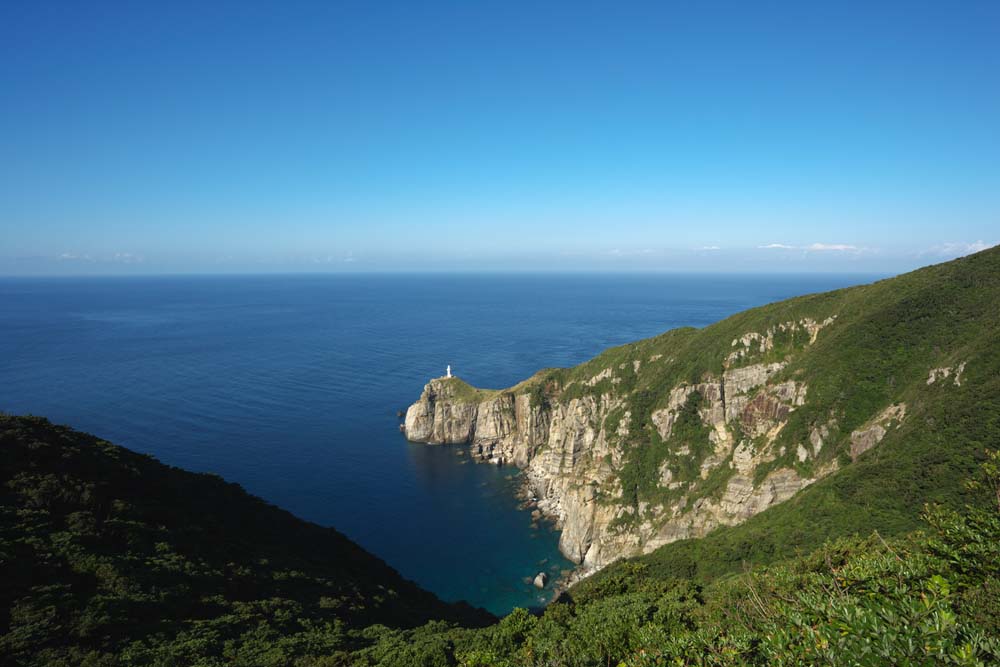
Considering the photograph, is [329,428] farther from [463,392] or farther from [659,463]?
[659,463]

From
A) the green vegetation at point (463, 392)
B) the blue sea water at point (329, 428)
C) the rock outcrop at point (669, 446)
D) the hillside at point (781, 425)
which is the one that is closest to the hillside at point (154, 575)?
the blue sea water at point (329, 428)

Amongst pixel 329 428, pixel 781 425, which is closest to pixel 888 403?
pixel 781 425

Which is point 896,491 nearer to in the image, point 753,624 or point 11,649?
point 753,624

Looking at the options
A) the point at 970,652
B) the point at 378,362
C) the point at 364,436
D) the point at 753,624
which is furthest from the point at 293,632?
the point at 378,362

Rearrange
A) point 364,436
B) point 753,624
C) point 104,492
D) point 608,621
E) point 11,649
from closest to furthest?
1. point 753,624
2. point 11,649
3. point 608,621
4. point 104,492
5. point 364,436

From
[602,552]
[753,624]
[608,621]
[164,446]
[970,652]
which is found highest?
[970,652]

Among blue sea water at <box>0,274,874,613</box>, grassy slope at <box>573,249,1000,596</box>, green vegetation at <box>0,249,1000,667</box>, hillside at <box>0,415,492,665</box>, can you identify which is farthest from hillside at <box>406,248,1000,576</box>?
hillside at <box>0,415,492,665</box>

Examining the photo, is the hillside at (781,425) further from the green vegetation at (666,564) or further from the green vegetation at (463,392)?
the green vegetation at (463,392)
